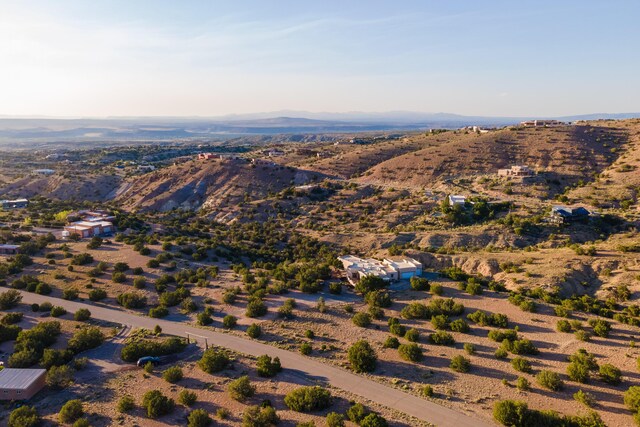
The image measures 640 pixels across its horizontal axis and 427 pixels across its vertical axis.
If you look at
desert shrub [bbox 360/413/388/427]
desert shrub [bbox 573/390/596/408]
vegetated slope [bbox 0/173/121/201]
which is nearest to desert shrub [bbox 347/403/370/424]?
desert shrub [bbox 360/413/388/427]

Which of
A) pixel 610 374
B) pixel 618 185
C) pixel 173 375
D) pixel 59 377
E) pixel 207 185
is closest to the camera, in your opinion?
pixel 610 374

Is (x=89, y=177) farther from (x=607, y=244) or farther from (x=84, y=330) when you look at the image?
(x=607, y=244)

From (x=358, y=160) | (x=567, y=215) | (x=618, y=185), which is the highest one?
(x=358, y=160)

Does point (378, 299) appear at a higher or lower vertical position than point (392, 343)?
higher

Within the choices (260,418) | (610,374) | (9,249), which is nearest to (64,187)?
(9,249)

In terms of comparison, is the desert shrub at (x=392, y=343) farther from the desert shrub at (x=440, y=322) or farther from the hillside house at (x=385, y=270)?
the hillside house at (x=385, y=270)

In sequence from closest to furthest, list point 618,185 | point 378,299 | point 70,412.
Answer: point 70,412, point 378,299, point 618,185

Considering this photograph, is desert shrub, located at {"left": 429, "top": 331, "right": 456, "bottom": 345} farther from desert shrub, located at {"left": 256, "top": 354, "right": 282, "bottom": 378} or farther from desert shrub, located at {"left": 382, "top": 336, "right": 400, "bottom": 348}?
desert shrub, located at {"left": 256, "top": 354, "right": 282, "bottom": 378}

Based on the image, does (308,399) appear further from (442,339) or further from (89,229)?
(89,229)
